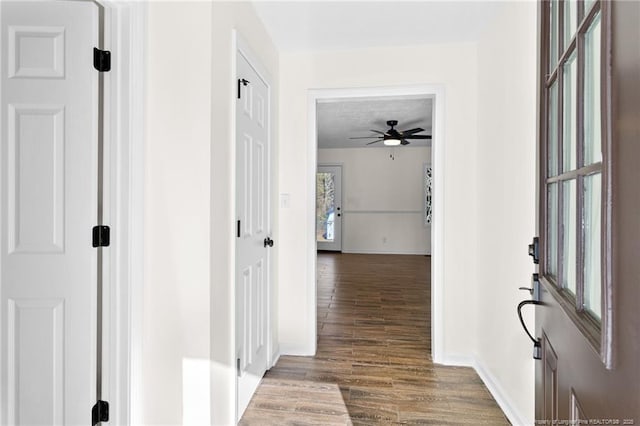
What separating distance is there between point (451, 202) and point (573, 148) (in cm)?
193

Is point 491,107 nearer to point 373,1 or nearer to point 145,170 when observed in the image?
point 373,1

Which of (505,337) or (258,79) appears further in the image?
(258,79)

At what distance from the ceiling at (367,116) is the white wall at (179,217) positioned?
2516mm

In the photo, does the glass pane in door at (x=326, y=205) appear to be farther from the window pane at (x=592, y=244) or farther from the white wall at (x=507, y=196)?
the window pane at (x=592, y=244)

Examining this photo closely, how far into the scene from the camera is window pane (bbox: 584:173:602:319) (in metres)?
0.67

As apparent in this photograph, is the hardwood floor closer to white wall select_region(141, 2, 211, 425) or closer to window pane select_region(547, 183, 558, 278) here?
white wall select_region(141, 2, 211, 425)

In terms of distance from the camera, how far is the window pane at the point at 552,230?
35.8 inches

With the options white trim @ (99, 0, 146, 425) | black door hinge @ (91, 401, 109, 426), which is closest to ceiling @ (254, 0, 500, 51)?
white trim @ (99, 0, 146, 425)

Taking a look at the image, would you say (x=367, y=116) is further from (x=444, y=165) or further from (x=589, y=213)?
(x=589, y=213)

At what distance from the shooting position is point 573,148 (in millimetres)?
812

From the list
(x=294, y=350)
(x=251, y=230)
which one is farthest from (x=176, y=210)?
(x=294, y=350)

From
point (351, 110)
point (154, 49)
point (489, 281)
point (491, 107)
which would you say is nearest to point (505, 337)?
point (489, 281)

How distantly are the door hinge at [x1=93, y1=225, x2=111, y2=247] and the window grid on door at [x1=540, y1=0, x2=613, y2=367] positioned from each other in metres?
1.59

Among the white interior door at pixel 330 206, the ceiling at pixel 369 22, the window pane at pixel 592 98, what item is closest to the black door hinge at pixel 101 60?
the ceiling at pixel 369 22
